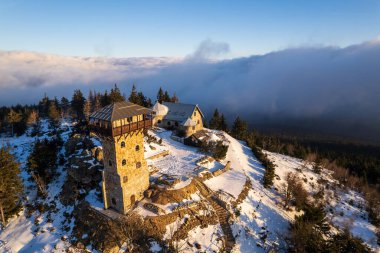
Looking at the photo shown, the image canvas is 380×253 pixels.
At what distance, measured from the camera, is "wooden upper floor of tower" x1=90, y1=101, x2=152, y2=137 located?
32500mm

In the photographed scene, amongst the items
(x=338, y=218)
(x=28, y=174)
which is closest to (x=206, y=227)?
(x=338, y=218)

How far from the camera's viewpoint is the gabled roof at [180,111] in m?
68.9

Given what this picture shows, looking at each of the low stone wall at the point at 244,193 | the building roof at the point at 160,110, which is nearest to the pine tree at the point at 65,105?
the building roof at the point at 160,110

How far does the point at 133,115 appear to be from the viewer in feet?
114

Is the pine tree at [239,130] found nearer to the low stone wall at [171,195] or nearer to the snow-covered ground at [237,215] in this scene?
the snow-covered ground at [237,215]

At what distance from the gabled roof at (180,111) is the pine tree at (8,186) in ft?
131

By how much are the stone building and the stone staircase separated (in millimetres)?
25434

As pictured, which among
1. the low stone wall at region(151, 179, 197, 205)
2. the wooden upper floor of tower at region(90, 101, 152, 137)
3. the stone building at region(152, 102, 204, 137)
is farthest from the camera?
the stone building at region(152, 102, 204, 137)

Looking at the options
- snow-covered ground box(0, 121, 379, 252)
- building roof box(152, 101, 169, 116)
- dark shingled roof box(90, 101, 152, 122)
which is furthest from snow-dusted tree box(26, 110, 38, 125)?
dark shingled roof box(90, 101, 152, 122)

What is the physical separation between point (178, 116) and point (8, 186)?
42.7 m

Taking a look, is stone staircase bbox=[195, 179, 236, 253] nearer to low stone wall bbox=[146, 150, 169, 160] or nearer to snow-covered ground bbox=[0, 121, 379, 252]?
snow-covered ground bbox=[0, 121, 379, 252]

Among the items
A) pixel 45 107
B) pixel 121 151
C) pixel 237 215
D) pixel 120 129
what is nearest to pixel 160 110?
pixel 121 151

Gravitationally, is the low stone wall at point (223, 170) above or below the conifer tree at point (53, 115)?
below

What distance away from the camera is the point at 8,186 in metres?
38.3
